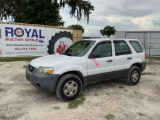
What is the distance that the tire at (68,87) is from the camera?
4.90m

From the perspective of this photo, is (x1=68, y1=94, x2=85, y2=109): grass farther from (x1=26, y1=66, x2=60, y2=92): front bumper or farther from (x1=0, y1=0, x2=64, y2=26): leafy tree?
(x1=0, y1=0, x2=64, y2=26): leafy tree

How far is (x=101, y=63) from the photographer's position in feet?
18.5

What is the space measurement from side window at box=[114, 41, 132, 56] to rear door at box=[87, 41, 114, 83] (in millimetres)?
264

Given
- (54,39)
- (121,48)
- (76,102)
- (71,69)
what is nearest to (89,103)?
(76,102)

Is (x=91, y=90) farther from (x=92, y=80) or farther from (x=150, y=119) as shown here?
(x=150, y=119)

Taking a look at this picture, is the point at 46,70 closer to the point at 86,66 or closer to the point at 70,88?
the point at 70,88

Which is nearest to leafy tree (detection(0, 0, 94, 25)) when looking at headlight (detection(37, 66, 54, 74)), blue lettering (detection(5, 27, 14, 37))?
blue lettering (detection(5, 27, 14, 37))

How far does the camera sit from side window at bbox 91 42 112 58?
A: 561cm

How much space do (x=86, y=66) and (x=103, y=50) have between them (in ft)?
2.89

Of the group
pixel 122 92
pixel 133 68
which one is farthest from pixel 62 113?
pixel 133 68

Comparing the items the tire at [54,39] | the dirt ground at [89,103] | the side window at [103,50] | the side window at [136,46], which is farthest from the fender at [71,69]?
the tire at [54,39]

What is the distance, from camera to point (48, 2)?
61.4 ft

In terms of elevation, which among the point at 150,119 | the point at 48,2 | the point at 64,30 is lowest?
the point at 150,119

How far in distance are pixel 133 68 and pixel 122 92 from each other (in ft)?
A: 3.62
